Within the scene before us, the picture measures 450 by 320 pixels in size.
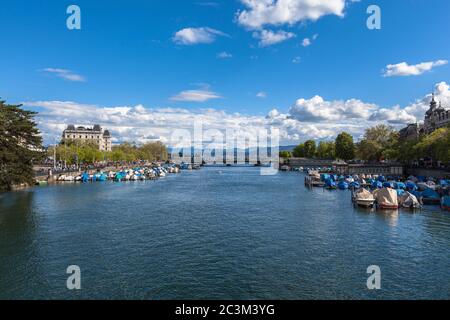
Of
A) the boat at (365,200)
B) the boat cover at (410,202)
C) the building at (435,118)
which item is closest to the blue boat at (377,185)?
the boat cover at (410,202)

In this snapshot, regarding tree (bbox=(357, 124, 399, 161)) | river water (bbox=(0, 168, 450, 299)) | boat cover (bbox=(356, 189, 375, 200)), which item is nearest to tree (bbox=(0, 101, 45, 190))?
river water (bbox=(0, 168, 450, 299))

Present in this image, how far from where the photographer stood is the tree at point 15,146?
232 feet

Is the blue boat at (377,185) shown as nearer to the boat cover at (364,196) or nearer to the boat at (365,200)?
the boat at (365,200)

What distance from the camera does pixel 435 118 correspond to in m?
130

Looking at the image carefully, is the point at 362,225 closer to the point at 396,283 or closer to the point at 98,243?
the point at 396,283

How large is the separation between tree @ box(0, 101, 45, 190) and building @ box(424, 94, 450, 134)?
5032 inches

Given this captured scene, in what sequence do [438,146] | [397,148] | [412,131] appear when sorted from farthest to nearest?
[412,131], [397,148], [438,146]

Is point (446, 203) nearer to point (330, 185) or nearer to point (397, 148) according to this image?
point (330, 185)

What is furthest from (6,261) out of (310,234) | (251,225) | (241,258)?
(310,234)

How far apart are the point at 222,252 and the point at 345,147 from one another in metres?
161

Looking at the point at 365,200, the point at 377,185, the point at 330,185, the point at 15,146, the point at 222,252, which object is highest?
the point at 15,146

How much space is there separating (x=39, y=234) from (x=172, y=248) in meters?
16.6

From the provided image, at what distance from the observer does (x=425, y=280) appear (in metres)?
24.9

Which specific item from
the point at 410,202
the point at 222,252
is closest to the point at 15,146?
the point at 222,252
